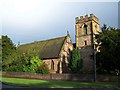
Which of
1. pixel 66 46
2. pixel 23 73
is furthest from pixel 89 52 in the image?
pixel 23 73

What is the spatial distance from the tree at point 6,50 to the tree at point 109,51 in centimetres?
1964

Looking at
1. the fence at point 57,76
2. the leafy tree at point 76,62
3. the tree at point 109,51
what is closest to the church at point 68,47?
the leafy tree at point 76,62

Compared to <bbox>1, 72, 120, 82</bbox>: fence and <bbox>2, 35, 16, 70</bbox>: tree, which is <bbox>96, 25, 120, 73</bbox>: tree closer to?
<bbox>1, 72, 120, 82</bbox>: fence

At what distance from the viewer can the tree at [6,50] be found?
184 feet

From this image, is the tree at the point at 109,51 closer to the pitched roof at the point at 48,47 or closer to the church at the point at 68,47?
the church at the point at 68,47

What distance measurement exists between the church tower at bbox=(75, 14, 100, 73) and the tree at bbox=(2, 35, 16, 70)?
1884cm

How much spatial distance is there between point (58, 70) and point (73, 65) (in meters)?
4.15

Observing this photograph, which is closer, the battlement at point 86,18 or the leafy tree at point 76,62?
the leafy tree at point 76,62

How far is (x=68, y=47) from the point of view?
67062 millimetres

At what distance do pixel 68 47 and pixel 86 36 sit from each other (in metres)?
6.61

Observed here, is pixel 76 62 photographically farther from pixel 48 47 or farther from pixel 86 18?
pixel 86 18

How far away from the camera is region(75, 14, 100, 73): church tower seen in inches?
2638

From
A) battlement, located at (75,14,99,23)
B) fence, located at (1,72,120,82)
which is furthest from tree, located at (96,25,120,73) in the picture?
battlement, located at (75,14,99,23)

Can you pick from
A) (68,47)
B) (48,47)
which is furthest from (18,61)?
(68,47)
